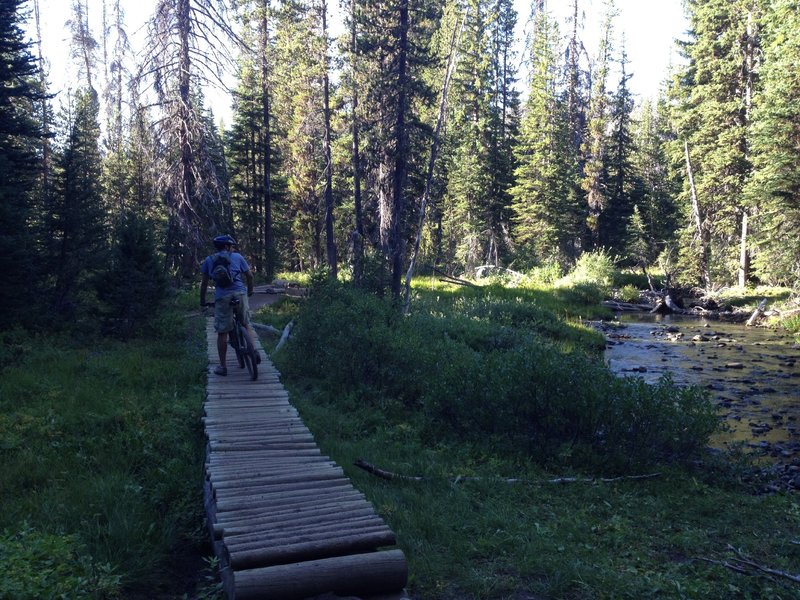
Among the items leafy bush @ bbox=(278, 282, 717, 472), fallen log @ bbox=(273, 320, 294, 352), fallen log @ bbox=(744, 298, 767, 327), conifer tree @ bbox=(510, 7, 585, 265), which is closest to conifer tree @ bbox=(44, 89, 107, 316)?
fallen log @ bbox=(273, 320, 294, 352)

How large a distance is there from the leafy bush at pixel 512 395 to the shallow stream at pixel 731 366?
1.56 metres

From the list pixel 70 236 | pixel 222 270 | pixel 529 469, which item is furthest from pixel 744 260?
pixel 70 236

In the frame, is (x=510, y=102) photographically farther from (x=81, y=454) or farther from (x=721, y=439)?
(x=81, y=454)

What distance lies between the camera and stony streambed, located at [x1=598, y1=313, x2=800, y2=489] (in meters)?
10.4

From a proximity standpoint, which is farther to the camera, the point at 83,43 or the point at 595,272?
the point at 83,43

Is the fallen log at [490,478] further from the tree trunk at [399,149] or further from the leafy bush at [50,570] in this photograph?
the tree trunk at [399,149]

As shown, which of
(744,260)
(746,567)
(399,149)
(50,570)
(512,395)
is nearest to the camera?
(50,570)

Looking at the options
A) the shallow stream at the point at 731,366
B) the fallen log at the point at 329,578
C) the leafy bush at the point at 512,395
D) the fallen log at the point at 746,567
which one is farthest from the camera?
the shallow stream at the point at 731,366

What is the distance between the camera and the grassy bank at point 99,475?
3.85 meters

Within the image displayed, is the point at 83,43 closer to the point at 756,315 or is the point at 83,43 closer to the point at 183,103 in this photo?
the point at 183,103

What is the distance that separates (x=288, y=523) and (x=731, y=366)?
15.4m

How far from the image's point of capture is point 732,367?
15.7 m

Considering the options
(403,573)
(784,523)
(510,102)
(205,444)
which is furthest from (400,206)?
(510,102)

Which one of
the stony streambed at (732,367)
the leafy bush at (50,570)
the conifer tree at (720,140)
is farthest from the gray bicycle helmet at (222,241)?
the conifer tree at (720,140)
